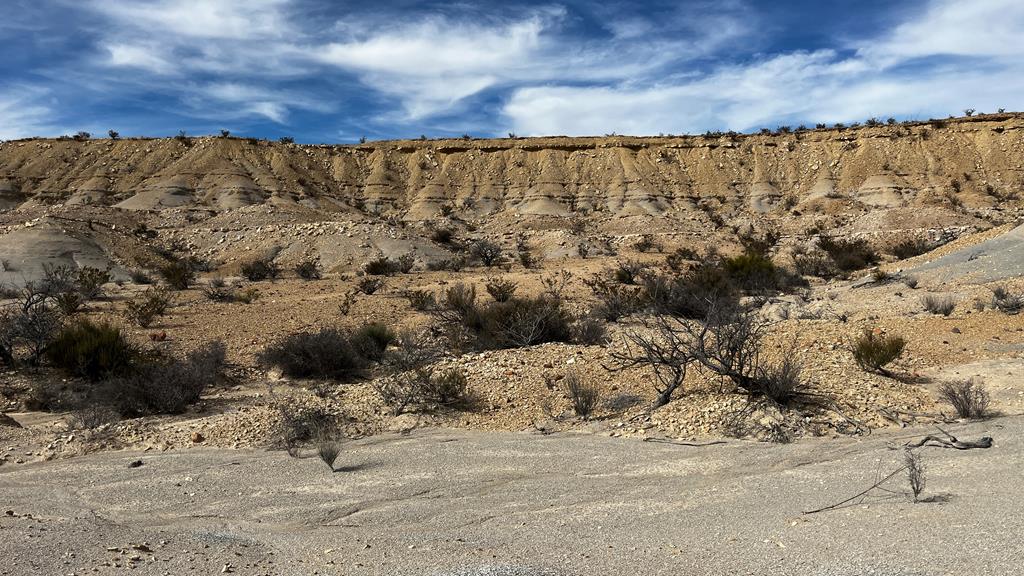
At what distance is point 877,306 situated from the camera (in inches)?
576

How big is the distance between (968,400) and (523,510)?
17.2 ft

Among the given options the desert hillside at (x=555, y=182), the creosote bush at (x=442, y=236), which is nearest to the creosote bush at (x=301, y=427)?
the creosote bush at (x=442, y=236)

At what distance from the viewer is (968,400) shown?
7379 millimetres

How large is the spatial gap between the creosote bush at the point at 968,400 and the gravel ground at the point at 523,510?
19 cm

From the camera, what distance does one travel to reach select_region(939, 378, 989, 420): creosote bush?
7348 mm

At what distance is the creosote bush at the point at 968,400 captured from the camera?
735 cm

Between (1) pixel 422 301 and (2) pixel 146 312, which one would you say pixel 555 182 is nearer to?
(1) pixel 422 301

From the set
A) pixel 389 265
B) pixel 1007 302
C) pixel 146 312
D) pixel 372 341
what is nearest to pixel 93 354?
pixel 372 341

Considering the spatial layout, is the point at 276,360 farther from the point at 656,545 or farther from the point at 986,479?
the point at 986,479

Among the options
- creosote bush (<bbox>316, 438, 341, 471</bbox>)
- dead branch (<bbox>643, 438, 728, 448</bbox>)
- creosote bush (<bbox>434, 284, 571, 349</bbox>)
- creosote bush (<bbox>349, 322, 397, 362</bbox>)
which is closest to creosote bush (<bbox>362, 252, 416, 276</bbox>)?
creosote bush (<bbox>434, 284, 571, 349</bbox>)

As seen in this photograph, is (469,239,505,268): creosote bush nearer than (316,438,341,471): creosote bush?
No

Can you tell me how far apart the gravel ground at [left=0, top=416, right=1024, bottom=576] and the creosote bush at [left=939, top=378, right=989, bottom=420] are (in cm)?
19

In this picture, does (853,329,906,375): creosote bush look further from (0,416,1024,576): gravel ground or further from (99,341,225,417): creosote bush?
(99,341,225,417): creosote bush

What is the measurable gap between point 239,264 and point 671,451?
2512cm
